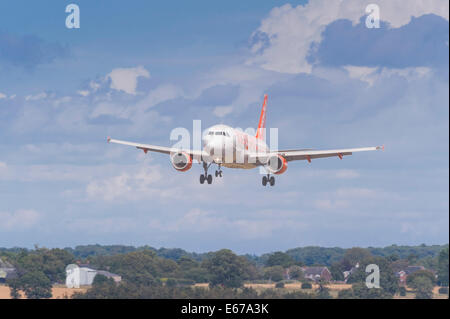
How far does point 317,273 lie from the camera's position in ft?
625

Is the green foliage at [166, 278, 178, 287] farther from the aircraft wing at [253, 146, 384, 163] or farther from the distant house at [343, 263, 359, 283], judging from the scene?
the aircraft wing at [253, 146, 384, 163]

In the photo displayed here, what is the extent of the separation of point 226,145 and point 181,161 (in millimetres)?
10891

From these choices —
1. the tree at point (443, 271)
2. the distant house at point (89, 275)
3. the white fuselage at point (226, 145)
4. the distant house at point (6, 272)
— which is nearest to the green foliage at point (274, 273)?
the distant house at point (89, 275)

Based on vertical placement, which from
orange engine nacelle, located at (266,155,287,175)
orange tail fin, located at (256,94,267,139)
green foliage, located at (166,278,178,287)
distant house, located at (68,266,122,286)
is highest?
orange tail fin, located at (256,94,267,139)

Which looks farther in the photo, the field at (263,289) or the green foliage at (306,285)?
the green foliage at (306,285)

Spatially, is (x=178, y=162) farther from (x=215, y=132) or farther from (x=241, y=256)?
Result: (x=241, y=256)

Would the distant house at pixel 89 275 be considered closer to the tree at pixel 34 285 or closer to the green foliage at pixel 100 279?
the green foliage at pixel 100 279

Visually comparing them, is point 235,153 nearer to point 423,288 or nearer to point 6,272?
point 423,288

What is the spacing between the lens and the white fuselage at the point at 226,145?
11881 cm

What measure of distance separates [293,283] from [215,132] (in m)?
66.7

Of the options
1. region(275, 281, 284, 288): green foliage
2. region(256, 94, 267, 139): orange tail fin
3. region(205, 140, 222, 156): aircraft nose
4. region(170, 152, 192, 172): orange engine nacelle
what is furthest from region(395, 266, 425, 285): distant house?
region(205, 140, 222, 156): aircraft nose

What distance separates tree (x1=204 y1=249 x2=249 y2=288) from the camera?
17362 centimetres

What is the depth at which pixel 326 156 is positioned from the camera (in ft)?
441
